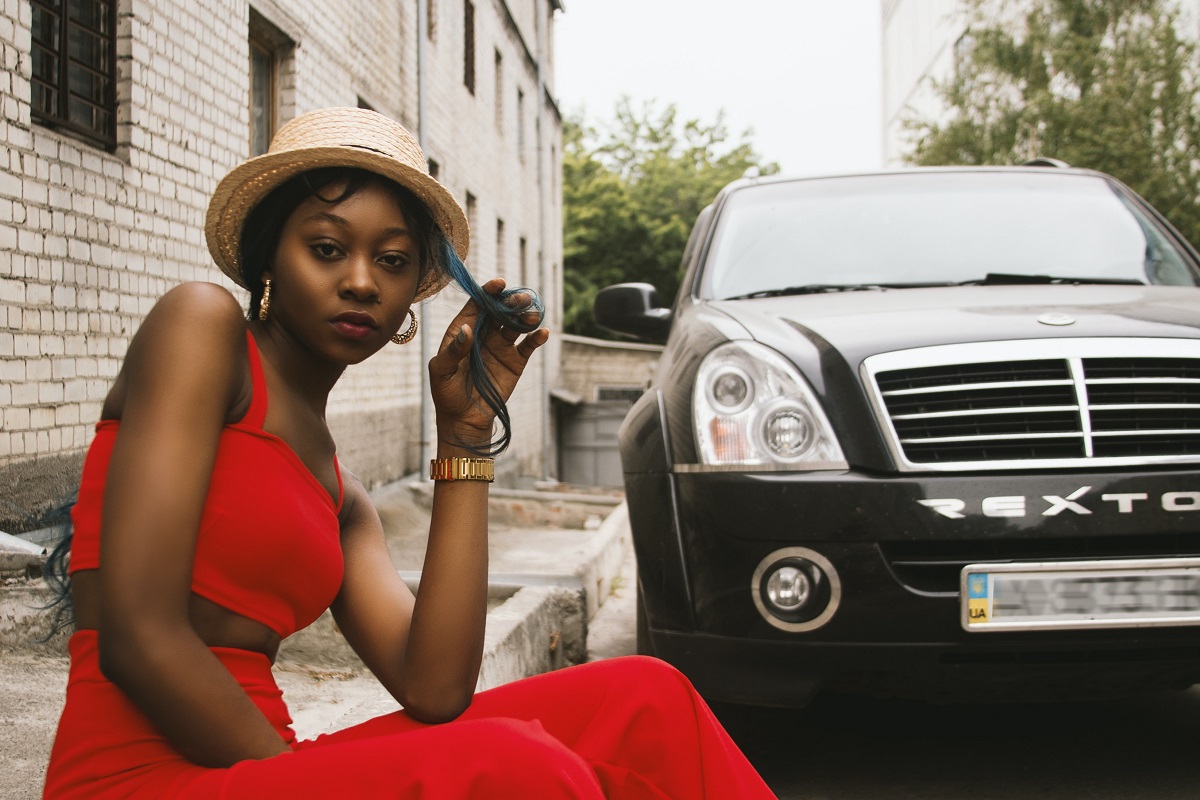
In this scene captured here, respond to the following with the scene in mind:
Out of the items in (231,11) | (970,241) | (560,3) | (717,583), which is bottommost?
(717,583)

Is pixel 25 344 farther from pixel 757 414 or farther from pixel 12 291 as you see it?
pixel 757 414

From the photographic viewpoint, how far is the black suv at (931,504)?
9.11ft

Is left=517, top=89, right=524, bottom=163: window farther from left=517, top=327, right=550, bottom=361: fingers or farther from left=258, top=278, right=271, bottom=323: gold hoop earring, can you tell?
left=258, top=278, right=271, bottom=323: gold hoop earring

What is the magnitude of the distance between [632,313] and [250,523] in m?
3.05

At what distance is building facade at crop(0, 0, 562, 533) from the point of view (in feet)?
15.8

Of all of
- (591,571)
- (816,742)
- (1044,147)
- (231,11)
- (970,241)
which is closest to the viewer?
(816,742)

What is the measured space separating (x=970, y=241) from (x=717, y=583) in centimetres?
184

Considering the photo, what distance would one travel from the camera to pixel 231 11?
7.01 metres

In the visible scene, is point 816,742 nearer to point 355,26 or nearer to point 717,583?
point 717,583

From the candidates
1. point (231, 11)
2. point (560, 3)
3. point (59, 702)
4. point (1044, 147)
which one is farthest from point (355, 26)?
point (560, 3)

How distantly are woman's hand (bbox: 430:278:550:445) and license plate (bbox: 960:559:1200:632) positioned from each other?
1.43m

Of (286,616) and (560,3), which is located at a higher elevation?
(560,3)

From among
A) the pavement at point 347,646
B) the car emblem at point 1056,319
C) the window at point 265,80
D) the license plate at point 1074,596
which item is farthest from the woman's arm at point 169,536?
the window at point 265,80

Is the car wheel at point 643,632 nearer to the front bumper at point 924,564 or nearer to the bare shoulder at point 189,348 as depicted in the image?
the front bumper at point 924,564
